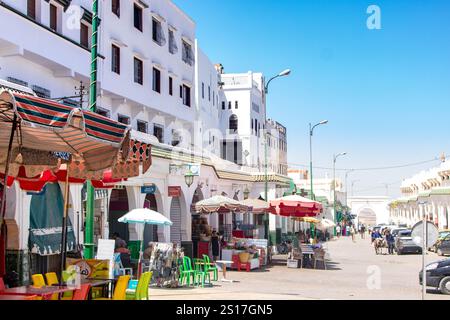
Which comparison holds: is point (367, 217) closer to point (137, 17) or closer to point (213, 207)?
point (137, 17)

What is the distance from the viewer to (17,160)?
9.77 m

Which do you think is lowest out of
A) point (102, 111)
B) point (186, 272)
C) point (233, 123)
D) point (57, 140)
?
point (186, 272)

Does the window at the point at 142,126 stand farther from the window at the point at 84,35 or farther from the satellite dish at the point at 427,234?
the satellite dish at the point at 427,234

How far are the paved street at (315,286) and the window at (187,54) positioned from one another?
14.3 m

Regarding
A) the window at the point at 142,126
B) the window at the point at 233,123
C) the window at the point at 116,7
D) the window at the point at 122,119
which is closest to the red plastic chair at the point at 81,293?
the window at the point at 122,119

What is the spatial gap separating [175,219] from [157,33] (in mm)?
10204

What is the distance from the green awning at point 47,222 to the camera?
45.1 ft

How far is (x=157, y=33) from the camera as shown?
29.2m

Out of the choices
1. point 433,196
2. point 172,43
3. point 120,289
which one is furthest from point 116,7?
point 433,196
